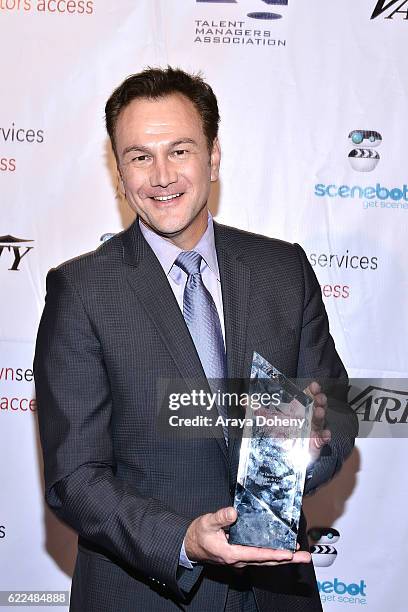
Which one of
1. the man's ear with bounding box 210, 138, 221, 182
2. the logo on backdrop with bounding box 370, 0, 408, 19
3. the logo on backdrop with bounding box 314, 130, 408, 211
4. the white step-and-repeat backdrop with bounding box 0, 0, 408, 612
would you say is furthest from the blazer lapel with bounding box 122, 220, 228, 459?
the logo on backdrop with bounding box 370, 0, 408, 19

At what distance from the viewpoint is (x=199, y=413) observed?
5.75 ft

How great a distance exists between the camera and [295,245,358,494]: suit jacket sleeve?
1.90 m

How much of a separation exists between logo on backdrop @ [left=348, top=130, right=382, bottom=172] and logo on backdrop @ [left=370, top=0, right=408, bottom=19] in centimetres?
41

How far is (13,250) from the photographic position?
308 centimetres

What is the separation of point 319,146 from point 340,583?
5.27 feet

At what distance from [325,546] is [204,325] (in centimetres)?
166

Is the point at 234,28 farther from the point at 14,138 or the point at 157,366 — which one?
the point at 157,366

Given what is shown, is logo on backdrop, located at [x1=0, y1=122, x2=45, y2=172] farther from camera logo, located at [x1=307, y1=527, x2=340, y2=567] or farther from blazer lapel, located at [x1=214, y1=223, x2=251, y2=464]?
camera logo, located at [x1=307, y1=527, x2=340, y2=567]

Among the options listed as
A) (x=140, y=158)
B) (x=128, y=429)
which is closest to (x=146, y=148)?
(x=140, y=158)

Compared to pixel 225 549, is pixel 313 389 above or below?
above

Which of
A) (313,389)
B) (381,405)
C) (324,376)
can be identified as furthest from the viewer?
(381,405)

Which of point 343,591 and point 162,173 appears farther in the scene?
point 343,591

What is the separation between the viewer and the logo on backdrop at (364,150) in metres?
3.10

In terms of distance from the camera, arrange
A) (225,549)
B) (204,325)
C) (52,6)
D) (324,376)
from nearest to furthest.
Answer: (225,549)
(204,325)
(324,376)
(52,6)
